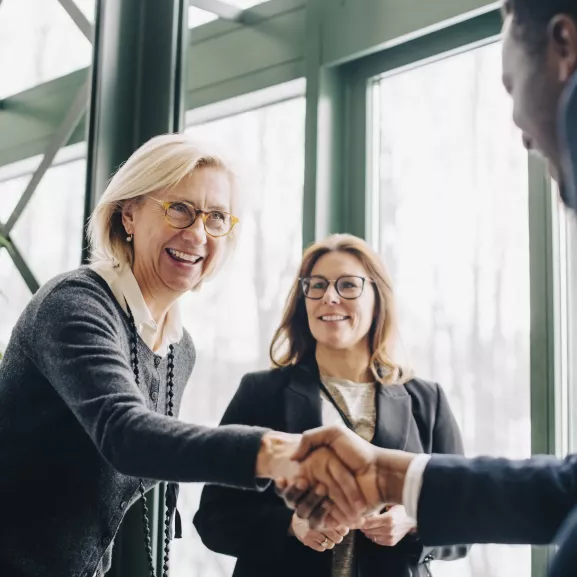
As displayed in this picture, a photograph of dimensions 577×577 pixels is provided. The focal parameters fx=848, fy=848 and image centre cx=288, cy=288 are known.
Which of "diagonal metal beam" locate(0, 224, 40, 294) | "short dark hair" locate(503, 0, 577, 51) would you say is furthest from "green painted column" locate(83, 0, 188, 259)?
"short dark hair" locate(503, 0, 577, 51)

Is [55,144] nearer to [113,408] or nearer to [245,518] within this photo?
[245,518]

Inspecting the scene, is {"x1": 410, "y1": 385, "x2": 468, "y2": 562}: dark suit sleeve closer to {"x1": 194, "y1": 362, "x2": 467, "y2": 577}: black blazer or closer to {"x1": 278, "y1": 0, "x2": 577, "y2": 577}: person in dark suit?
{"x1": 194, "y1": 362, "x2": 467, "y2": 577}: black blazer

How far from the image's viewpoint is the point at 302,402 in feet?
7.10

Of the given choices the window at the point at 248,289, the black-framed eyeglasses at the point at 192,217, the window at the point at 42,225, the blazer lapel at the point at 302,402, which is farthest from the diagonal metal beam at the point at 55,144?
the blazer lapel at the point at 302,402

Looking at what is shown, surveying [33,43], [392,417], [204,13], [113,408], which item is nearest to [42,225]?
[33,43]

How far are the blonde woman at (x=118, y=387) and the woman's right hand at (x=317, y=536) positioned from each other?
0.26 m

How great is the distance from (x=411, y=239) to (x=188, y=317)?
3.31ft

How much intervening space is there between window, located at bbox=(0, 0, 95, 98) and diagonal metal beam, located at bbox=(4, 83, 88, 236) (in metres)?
0.21

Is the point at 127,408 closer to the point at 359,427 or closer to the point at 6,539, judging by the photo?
the point at 6,539

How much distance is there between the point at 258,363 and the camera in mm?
3186

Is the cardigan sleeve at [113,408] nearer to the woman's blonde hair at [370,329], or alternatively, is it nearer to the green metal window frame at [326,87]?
the woman's blonde hair at [370,329]

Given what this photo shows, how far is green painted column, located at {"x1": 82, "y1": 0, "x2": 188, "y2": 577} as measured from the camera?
9.30 feet

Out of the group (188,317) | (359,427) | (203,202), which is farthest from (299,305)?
(188,317)

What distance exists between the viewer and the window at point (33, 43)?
3281 mm
